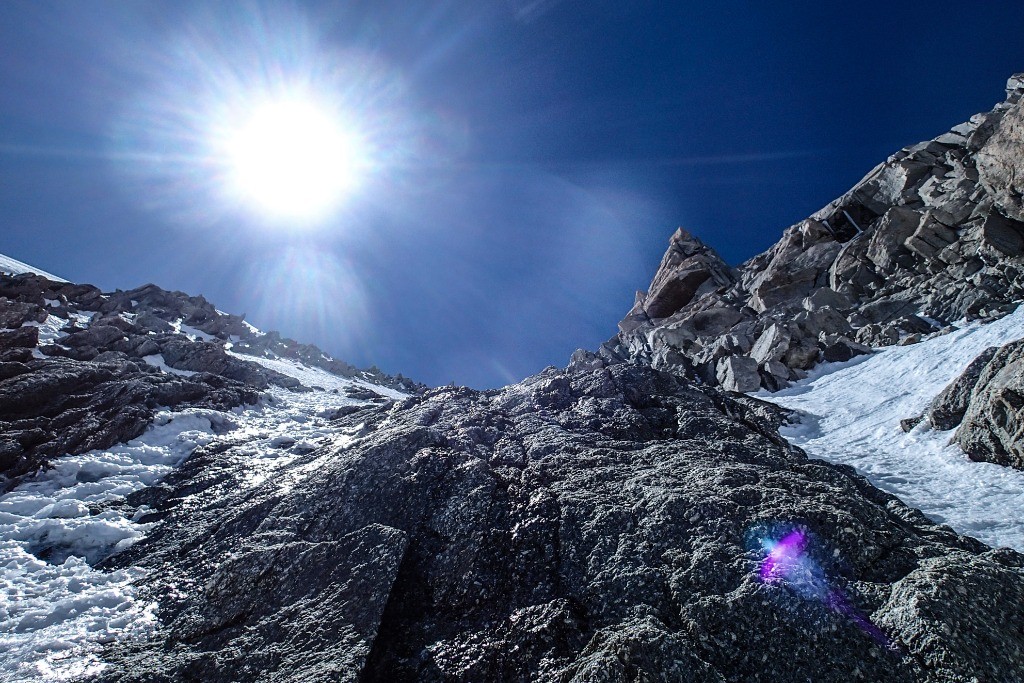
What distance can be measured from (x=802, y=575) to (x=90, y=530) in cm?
1670

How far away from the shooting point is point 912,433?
16266 millimetres

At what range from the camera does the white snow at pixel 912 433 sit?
11.0 m

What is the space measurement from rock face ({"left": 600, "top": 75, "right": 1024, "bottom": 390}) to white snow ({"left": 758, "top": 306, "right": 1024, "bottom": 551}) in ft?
13.7

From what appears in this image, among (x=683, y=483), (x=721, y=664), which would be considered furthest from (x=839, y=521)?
(x=721, y=664)

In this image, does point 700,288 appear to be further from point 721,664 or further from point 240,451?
point 721,664

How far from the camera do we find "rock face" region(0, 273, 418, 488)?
18.4m

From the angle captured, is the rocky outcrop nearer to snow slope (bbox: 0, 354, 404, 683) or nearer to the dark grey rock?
the dark grey rock

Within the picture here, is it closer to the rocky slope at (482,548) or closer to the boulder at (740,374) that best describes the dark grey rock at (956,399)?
the rocky slope at (482,548)

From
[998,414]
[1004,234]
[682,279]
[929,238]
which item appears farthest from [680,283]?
[998,414]

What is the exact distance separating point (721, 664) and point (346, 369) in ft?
212

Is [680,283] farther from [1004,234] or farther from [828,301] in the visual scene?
[1004,234]

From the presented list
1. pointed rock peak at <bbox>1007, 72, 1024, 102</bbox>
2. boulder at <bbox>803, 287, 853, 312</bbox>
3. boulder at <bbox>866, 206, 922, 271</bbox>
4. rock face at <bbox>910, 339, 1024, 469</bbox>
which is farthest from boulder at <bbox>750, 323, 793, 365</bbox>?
pointed rock peak at <bbox>1007, 72, 1024, 102</bbox>

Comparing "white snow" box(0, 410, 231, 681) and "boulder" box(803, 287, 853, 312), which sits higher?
"boulder" box(803, 287, 853, 312)

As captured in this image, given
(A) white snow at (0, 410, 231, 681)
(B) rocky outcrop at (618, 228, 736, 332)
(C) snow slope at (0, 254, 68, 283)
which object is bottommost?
(A) white snow at (0, 410, 231, 681)
